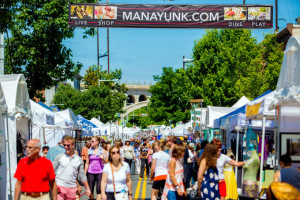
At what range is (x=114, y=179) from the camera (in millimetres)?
7750

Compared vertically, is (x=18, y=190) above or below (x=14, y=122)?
below

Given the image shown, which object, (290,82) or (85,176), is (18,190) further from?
(290,82)

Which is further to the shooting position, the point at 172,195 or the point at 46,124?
the point at 46,124

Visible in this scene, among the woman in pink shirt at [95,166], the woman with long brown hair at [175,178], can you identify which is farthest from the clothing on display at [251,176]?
the woman in pink shirt at [95,166]

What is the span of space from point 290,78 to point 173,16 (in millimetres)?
8927

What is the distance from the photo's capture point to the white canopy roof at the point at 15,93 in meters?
10.4

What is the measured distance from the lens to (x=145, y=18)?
15828 mm

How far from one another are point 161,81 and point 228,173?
180 ft

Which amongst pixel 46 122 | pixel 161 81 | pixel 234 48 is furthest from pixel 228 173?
pixel 161 81

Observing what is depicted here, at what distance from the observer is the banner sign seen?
623 inches

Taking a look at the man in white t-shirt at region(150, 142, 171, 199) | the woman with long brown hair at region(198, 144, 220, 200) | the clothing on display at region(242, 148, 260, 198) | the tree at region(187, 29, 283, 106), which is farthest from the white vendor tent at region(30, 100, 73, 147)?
the tree at region(187, 29, 283, 106)

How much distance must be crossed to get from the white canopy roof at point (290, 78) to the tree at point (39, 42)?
41.2 ft

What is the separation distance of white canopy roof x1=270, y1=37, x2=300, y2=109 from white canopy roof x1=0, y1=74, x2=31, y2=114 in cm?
568

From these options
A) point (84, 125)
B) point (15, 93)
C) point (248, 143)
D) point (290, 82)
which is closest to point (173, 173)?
point (290, 82)
